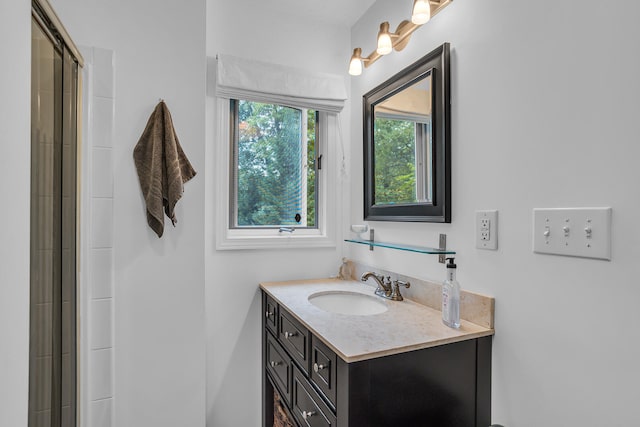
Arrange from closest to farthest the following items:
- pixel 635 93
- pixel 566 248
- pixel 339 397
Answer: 1. pixel 635 93
2. pixel 566 248
3. pixel 339 397

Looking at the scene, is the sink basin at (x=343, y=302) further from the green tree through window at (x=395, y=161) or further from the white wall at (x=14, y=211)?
the white wall at (x=14, y=211)

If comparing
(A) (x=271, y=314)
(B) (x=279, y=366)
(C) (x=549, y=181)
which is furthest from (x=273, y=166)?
(C) (x=549, y=181)

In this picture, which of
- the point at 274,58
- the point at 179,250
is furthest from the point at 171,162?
the point at 274,58

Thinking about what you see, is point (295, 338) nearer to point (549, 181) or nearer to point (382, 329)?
point (382, 329)

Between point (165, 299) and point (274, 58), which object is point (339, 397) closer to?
point (165, 299)

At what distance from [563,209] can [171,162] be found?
1.35 m

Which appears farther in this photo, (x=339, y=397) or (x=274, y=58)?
(x=274, y=58)

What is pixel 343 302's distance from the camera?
1.73 meters

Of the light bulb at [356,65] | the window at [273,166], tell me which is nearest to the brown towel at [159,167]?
the window at [273,166]

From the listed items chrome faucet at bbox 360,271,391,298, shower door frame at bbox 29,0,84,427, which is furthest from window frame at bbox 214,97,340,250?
shower door frame at bbox 29,0,84,427

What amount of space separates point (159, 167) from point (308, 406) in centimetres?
107

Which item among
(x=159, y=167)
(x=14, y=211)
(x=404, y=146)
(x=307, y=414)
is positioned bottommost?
(x=307, y=414)

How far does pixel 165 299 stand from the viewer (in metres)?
1.49

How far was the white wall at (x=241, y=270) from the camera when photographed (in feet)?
5.91
